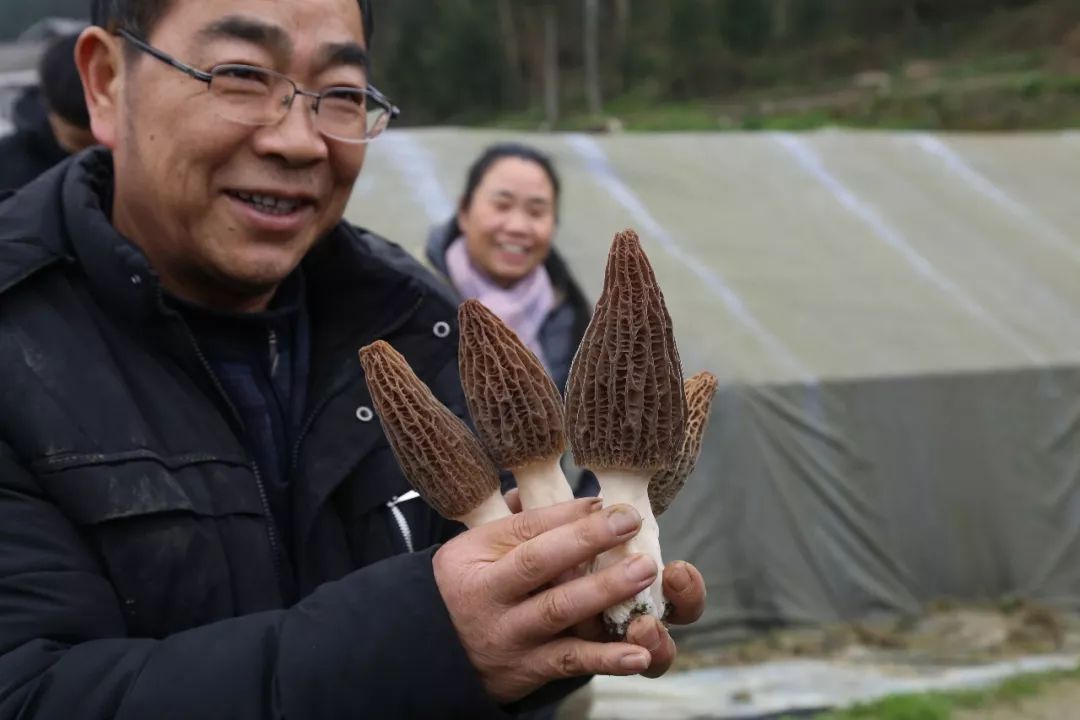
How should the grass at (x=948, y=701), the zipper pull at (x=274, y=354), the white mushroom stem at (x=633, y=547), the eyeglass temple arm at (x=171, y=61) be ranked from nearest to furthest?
1. the white mushroom stem at (x=633, y=547)
2. the eyeglass temple arm at (x=171, y=61)
3. the zipper pull at (x=274, y=354)
4. the grass at (x=948, y=701)

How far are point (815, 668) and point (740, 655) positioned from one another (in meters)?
0.48

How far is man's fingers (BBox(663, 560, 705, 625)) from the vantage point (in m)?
1.37

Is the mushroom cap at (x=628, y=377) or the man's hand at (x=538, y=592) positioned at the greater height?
the mushroom cap at (x=628, y=377)

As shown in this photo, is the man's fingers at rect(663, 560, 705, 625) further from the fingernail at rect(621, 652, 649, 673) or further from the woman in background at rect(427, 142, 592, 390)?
the woman in background at rect(427, 142, 592, 390)

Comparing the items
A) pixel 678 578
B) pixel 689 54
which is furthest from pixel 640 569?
pixel 689 54

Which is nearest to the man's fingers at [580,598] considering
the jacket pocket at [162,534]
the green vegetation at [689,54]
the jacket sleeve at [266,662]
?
the jacket sleeve at [266,662]

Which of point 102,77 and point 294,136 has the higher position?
point 102,77

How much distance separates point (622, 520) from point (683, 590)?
211 millimetres

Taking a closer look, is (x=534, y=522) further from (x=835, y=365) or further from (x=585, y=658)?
(x=835, y=365)

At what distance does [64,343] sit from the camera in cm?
152

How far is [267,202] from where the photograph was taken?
65.2 inches

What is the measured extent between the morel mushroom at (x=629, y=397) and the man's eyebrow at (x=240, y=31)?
0.63 meters

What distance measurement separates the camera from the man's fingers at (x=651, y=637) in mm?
1266

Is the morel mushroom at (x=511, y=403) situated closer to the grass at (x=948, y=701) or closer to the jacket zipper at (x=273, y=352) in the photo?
the jacket zipper at (x=273, y=352)
